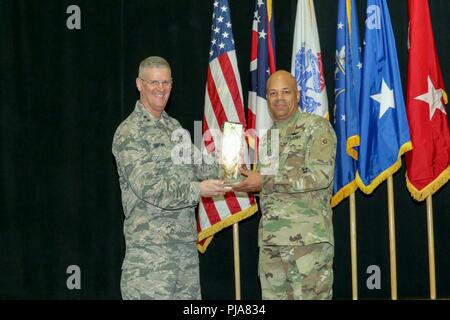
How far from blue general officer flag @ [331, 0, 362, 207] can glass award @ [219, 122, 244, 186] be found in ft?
5.23

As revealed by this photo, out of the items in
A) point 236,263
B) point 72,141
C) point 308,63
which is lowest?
point 236,263

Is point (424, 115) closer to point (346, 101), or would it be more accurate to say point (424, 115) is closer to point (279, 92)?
point (346, 101)

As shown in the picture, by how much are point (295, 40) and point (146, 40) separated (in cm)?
130

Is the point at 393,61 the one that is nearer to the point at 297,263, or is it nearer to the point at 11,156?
the point at 297,263

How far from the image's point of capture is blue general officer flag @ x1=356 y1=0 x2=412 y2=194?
4742 millimetres

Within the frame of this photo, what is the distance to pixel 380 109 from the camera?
15.7ft

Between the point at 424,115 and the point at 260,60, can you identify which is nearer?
the point at 424,115

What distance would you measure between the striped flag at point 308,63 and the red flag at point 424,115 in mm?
658

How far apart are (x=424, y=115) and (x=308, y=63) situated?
0.94 m

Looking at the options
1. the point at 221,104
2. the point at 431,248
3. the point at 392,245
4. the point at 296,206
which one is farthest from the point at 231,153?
the point at 431,248

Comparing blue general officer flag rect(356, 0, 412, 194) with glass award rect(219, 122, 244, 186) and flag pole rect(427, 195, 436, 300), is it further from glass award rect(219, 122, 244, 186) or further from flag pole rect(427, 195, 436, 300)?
Result: glass award rect(219, 122, 244, 186)

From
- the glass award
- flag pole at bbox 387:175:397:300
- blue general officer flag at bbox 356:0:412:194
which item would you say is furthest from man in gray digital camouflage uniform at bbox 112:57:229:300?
flag pole at bbox 387:175:397:300


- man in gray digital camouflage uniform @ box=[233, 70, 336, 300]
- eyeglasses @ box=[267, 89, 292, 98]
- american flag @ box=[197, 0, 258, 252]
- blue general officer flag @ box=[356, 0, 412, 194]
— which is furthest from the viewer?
american flag @ box=[197, 0, 258, 252]

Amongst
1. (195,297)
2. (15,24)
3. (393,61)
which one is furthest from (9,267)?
(393,61)
